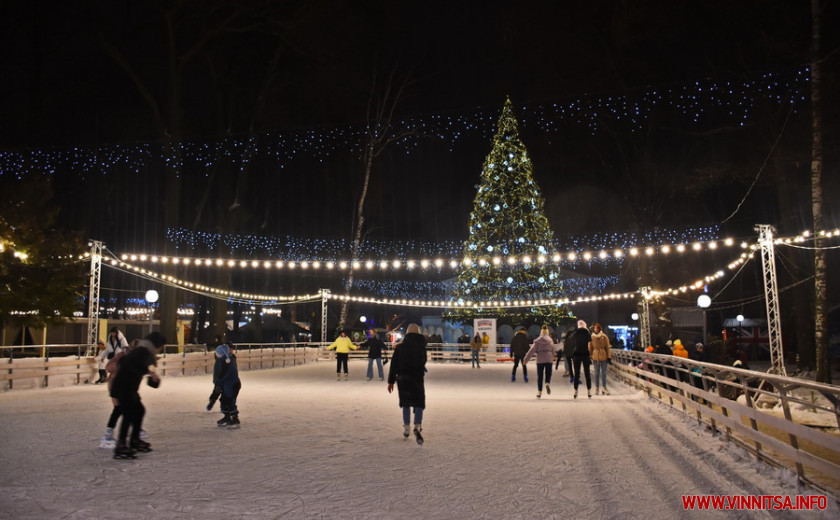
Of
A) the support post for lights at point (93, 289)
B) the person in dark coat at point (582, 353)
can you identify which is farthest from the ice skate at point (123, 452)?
the support post for lights at point (93, 289)

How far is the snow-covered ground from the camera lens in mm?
4832

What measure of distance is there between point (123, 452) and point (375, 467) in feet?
8.81

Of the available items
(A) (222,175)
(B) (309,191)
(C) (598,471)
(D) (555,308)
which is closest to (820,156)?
(C) (598,471)

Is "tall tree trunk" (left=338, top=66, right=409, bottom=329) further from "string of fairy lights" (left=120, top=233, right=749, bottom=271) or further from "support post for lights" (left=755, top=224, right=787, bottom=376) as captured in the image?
"support post for lights" (left=755, top=224, right=787, bottom=376)

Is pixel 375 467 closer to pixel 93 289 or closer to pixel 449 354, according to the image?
pixel 93 289

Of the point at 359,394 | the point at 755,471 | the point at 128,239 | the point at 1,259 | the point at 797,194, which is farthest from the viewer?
the point at 128,239

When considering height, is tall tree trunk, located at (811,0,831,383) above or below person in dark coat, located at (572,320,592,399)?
above

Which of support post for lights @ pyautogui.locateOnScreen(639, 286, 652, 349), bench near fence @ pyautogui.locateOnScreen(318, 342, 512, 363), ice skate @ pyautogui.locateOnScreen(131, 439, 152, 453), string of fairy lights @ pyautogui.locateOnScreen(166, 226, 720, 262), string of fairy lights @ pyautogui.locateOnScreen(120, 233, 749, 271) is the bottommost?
bench near fence @ pyautogui.locateOnScreen(318, 342, 512, 363)

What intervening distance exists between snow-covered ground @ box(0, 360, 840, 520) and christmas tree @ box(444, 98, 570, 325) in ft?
72.9

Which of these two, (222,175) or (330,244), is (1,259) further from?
(330,244)

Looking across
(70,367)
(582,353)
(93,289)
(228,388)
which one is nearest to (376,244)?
(93,289)

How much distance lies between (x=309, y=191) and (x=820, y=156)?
27.4 meters

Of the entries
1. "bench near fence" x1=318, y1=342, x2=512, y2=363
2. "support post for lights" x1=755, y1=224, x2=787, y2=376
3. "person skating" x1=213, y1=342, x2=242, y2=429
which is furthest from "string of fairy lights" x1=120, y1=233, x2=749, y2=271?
"person skating" x1=213, y1=342, x2=242, y2=429

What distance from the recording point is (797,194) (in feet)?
71.2
